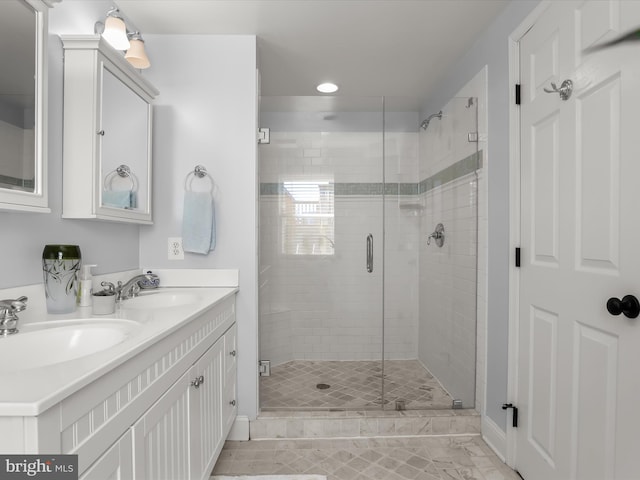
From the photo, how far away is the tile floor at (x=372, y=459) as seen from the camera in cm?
183

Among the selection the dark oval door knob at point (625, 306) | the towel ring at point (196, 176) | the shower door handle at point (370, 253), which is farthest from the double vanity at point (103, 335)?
the dark oval door knob at point (625, 306)

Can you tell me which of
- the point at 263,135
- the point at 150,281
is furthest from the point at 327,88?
the point at 150,281

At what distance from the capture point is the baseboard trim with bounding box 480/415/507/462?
1925 mm

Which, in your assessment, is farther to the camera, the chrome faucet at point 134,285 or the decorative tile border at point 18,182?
the chrome faucet at point 134,285

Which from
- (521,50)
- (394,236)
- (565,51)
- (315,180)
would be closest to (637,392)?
(565,51)

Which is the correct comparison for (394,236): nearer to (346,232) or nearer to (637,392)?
(346,232)

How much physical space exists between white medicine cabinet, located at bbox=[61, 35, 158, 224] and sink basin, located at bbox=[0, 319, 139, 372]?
574mm

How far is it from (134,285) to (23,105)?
947mm

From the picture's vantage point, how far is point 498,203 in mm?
1986

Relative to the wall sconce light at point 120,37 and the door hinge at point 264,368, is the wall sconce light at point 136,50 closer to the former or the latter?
the wall sconce light at point 120,37

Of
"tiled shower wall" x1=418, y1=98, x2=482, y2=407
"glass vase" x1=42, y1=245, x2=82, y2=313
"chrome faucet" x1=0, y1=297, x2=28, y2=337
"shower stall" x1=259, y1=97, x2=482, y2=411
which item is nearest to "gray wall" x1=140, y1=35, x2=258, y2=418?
"shower stall" x1=259, y1=97, x2=482, y2=411

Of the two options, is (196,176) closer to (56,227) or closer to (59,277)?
(56,227)

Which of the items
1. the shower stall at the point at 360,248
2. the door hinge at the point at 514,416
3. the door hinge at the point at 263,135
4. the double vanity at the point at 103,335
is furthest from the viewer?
the shower stall at the point at 360,248

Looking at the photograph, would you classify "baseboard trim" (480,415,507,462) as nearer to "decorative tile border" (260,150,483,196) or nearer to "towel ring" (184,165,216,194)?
"decorative tile border" (260,150,483,196)
